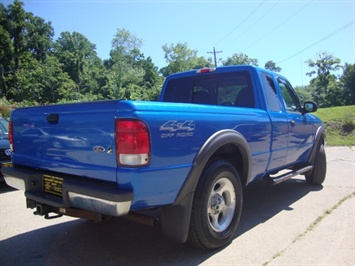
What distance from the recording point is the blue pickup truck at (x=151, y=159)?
2539mm

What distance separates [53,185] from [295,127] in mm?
3767

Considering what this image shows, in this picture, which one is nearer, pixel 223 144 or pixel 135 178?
pixel 135 178

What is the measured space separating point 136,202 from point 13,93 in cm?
4508

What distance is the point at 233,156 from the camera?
12.7 ft

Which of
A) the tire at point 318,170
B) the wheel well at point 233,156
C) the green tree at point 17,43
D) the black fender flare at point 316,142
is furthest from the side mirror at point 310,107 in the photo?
the green tree at point 17,43

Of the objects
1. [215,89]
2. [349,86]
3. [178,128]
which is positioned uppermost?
[349,86]

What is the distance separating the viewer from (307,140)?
5.73 metres

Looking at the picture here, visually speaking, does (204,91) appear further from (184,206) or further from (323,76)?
(323,76)

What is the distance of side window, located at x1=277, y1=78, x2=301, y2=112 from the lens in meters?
5.25

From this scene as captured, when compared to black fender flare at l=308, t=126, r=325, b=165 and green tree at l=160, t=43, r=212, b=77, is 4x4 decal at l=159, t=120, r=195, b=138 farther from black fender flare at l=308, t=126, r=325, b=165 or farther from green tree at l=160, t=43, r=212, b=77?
green tree at l=160, t=43, r=212, b=77

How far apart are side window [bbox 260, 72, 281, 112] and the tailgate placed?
8.87 ft

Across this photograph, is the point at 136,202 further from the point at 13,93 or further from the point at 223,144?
the point at 13,93

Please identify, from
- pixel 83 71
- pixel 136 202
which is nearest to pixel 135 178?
pixel 136 202

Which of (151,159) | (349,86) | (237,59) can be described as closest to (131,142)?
(151,159)
